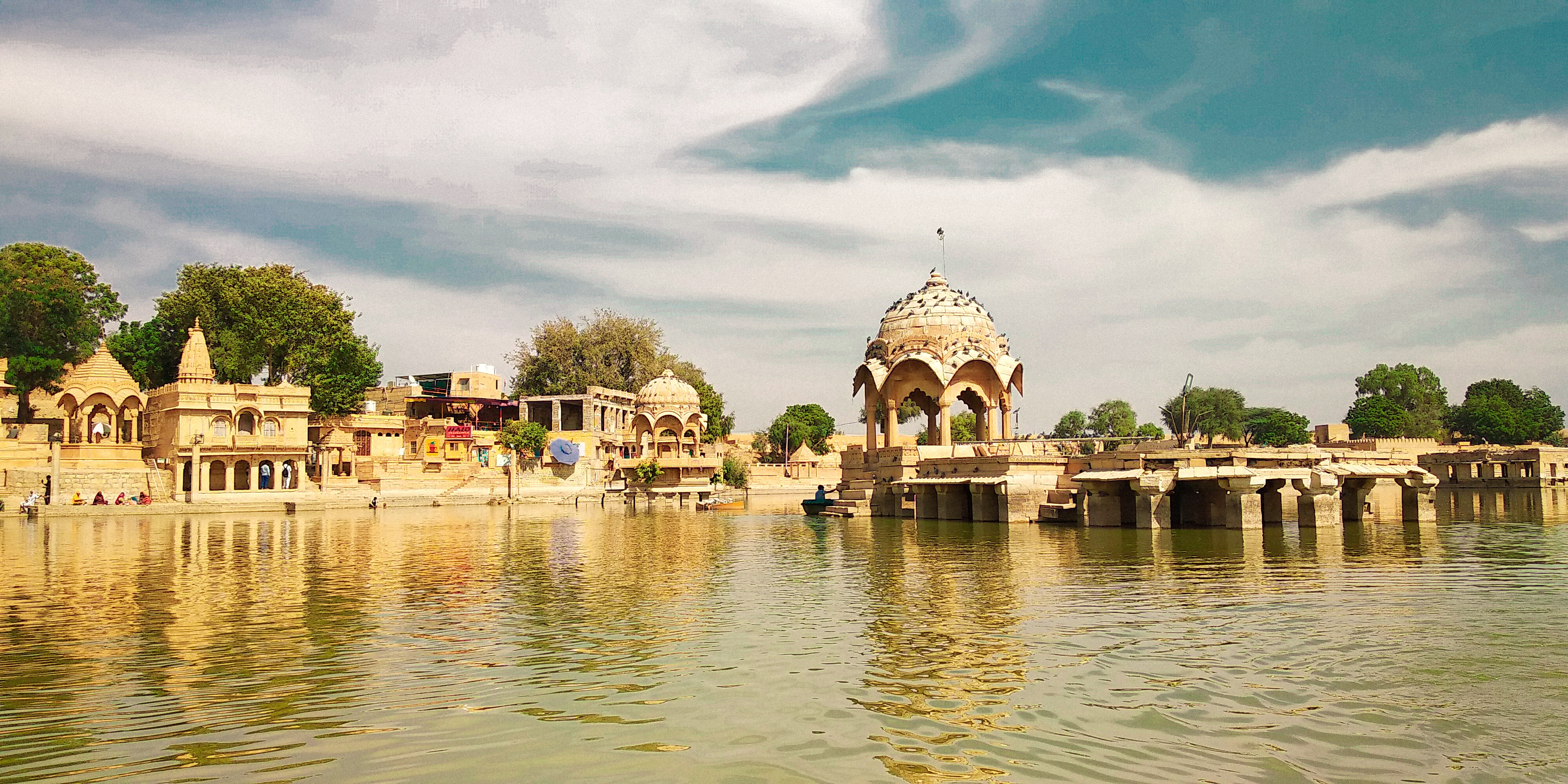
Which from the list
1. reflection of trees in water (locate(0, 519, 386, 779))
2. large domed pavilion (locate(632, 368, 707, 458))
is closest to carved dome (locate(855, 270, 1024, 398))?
large domed pavilion (locate(632, 368, 707, 458))

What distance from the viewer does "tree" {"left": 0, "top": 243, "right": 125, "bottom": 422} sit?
46.6 metres

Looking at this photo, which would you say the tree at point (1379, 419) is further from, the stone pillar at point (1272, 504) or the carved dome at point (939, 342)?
the stone pillar at point (1272, 504)

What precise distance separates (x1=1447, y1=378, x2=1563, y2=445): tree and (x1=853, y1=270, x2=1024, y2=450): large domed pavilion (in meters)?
70.6

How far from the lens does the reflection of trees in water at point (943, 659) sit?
637cm

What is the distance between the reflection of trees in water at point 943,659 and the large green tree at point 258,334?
43.6 metres

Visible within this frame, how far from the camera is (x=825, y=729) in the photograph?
6.79 meters

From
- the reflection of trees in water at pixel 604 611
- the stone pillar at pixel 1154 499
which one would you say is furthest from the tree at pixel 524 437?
the stone pillar at pixel 1154 499

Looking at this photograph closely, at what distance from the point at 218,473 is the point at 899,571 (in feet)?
126

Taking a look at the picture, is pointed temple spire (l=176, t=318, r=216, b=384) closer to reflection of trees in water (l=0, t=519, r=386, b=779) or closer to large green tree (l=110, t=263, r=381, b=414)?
large green tree (l=110, t=263, r=381, b=414)

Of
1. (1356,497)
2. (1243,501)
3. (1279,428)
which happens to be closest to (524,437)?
(1243,501)

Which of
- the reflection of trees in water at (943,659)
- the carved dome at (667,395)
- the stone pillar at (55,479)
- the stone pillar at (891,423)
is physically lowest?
the reflection of trees in water at (943,659)

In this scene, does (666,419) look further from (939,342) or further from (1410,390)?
(1410,390)

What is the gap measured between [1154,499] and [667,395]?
3309cm

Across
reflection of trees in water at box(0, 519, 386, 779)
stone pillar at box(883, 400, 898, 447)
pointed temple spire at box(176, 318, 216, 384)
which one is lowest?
reflection of trees in water at box(0, 519, 386, 779)
